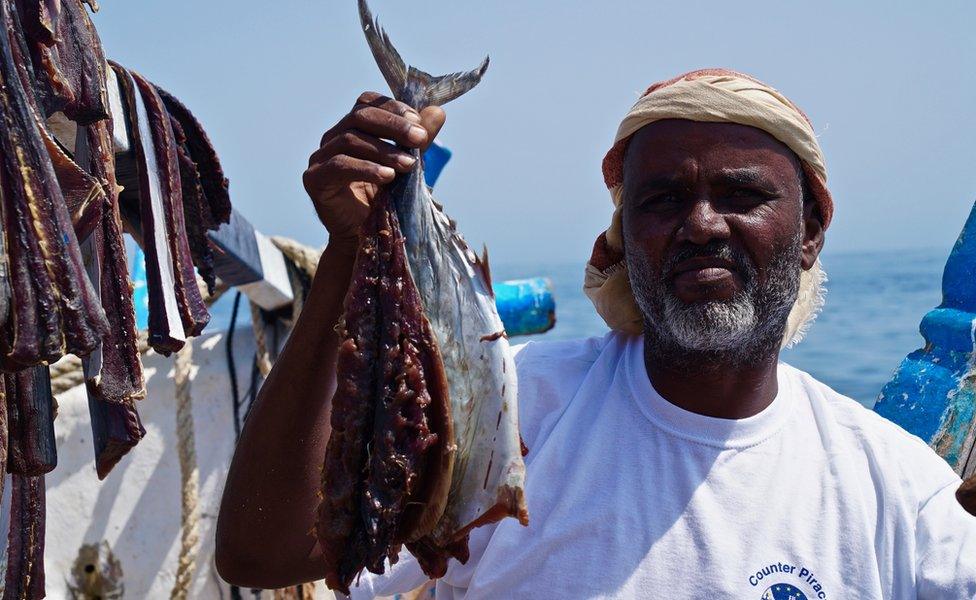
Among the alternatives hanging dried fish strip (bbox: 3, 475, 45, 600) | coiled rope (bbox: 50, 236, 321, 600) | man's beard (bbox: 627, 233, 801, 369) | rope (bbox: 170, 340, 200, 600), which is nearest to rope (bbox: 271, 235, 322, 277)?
coiled rope (bbox: 50, 236, 321, 600)

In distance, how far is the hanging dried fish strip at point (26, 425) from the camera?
5.98 ft

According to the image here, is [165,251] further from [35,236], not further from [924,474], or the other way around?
[924,474]

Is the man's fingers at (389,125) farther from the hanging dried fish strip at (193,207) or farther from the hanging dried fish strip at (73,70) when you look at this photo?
the hanging dried fish strip at (193,207)

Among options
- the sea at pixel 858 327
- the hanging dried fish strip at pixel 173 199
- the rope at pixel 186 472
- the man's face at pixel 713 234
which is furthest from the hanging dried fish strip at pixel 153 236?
the sea at pixel 858 327

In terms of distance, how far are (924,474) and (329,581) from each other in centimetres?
162

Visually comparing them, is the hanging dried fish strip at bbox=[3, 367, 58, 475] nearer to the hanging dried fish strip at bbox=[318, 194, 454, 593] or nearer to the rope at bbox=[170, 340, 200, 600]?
the hanging dried fish strip at bbox=[318, 194, 454, 593]

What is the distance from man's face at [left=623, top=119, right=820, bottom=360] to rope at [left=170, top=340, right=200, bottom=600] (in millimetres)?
2539

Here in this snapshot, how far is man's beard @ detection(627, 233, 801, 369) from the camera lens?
265cm

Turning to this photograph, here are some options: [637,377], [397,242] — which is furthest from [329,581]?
[637,377]

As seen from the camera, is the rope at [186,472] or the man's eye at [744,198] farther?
the rope at [186,472]

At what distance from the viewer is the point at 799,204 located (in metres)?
2.83

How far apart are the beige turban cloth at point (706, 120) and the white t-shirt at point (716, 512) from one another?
0.33 meters

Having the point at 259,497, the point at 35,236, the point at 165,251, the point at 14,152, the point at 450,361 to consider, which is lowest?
the point at 259,497

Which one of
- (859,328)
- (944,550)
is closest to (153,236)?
(944,550)
